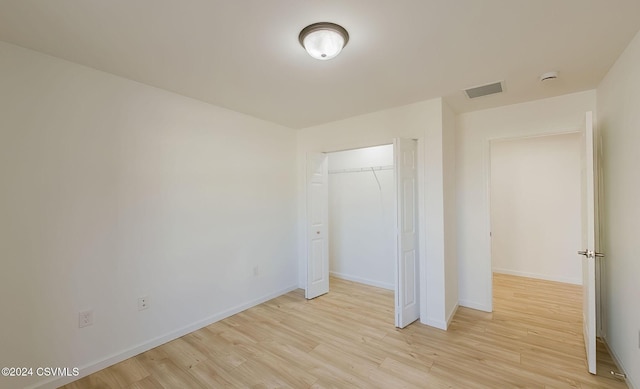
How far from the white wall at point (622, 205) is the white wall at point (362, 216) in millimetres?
2222

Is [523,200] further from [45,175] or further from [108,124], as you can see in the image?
[45,175]

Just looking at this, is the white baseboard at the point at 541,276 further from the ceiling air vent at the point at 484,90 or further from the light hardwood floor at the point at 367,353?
the ceiling air vent at the point at 484,90

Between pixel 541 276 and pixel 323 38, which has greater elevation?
pixel 323 38

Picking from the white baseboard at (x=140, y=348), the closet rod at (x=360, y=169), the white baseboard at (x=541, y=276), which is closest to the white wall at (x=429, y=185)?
the closet rod at (x=360, y=169)

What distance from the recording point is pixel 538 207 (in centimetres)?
452

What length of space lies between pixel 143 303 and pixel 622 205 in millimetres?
4099

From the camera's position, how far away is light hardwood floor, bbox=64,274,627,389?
6.78 feet

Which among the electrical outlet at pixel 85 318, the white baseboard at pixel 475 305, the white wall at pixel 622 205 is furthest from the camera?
the white baseboard at pixel 475 305

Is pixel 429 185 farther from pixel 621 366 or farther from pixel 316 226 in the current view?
pixel 621 366

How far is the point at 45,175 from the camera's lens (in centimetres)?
200

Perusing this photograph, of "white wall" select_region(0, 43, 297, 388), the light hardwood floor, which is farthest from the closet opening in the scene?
"white wall" select_region(0, 43, 297, 388)

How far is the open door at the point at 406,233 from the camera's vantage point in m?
2.85

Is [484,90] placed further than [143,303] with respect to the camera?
Yes

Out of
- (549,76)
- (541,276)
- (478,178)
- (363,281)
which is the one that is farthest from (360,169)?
(541,276)
